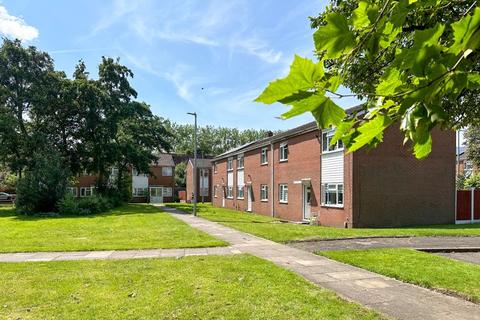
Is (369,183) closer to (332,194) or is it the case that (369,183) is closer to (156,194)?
(332,194)

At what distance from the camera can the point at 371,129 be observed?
55.9 inches

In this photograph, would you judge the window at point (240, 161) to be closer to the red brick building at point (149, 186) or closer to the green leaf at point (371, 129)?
the red brick building at point (149, 186)

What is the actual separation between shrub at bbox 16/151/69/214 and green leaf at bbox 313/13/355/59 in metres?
36.4

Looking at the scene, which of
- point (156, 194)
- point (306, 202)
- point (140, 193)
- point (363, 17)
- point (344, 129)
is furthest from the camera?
point (156, 194)

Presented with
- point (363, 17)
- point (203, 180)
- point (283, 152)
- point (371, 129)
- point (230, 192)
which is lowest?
point (230, 192)

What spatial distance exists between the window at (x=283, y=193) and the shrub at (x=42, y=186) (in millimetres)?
18253

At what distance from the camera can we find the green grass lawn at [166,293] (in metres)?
6.64

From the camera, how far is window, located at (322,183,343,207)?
23.3 metres

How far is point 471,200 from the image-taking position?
25688mm

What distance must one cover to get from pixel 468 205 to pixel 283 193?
40.1 feet

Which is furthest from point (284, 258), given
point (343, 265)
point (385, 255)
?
point (385, 255)

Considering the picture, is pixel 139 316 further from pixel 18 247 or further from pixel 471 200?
pixel 471 200

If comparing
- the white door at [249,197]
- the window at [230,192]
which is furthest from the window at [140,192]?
the white door at [249,197]


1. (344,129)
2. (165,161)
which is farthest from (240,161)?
(344,129)
